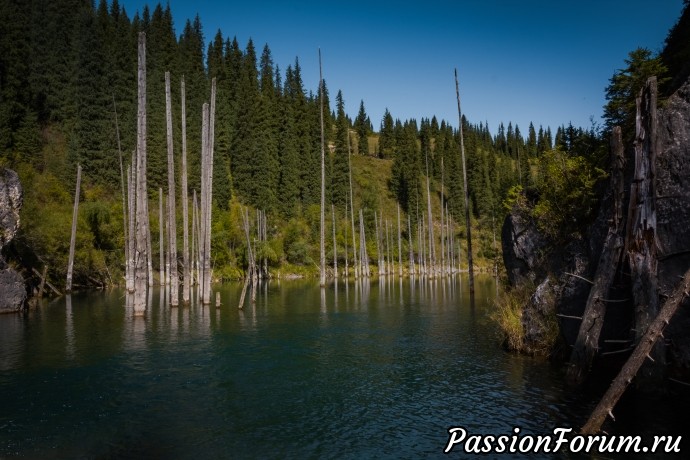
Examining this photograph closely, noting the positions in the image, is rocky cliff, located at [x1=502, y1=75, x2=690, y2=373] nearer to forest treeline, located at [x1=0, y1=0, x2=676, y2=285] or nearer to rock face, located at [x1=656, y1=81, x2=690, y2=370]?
rock face, located at [x1=656, y1=81, x2=690, y2=370]

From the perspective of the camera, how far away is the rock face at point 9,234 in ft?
93.9

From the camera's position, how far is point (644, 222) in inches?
430

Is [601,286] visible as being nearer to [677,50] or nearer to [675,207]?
[675,207]

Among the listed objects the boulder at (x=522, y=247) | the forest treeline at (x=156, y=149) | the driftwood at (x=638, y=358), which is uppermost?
the forest treeline at (x=156, y=149)

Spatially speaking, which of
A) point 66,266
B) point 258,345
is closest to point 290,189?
point 66,266

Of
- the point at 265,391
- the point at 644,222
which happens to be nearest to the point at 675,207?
the point at 644,222

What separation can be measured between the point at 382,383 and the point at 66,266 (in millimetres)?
39769

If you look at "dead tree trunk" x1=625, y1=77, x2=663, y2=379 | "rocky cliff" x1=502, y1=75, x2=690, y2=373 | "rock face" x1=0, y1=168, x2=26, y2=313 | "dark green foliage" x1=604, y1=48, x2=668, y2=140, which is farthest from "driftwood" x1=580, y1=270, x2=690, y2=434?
"rock face" x1=0, y1=168, x2=26, y2=313

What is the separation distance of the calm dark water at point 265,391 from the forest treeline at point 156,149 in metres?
23.6

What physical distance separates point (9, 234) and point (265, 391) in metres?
25.3

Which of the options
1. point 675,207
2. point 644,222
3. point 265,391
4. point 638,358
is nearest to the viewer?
point 638,358

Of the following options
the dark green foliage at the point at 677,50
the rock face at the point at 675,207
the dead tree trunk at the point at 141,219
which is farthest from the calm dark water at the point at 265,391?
the dark green foliage at the point at 677,50

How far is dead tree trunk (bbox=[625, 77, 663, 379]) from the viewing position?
34.7ft

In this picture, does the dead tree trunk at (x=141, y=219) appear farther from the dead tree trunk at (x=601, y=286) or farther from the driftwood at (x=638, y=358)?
the driftwood at (x=638, y=358)
